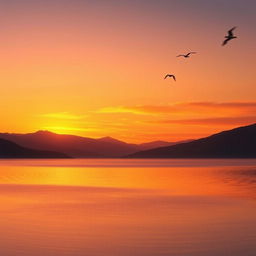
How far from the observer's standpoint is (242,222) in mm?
34188

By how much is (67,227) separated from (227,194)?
2678 centimetres

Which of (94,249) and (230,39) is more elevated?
(230,39)

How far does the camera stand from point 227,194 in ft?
180

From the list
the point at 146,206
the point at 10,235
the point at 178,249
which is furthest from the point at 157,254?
the point at 146,206

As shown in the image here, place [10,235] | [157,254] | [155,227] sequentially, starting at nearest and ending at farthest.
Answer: [157,254] → [10,235] → [155,227]

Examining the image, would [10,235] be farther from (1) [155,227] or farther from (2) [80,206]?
(2) [80,206]

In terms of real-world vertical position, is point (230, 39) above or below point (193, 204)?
above

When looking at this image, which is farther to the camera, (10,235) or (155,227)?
(155,227)

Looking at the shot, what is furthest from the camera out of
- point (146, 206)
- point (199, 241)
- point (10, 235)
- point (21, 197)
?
point (21, 197)

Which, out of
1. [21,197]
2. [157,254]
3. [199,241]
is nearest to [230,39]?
[199,241]

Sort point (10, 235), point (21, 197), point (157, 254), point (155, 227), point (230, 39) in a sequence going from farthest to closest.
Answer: point (21, 197) < point (230, 39) < point (155, 227) < point (10, 235) < point (157, 254)

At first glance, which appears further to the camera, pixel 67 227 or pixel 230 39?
pixel 230 39

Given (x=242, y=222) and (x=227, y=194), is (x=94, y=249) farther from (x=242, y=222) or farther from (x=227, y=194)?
(x=227, y=194)

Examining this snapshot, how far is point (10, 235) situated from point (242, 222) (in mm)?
15502
